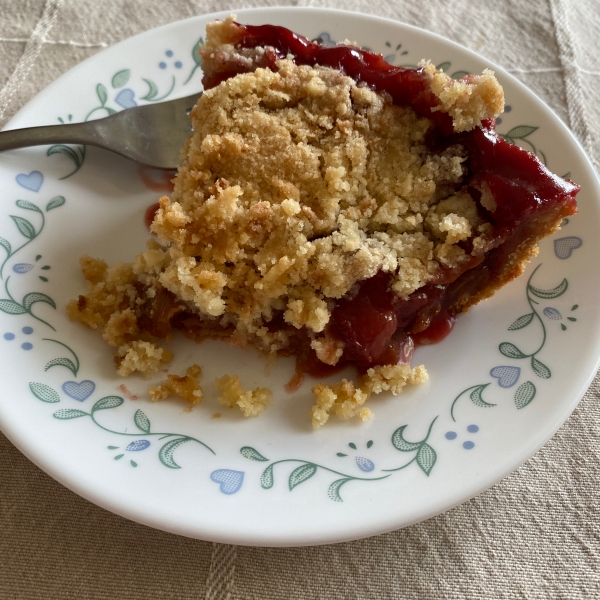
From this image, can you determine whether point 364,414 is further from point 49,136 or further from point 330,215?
point 49,136

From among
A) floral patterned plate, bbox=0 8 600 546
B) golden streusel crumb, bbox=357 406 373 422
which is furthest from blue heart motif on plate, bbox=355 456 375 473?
golden streusel crumb, bbox=357 406 373 422

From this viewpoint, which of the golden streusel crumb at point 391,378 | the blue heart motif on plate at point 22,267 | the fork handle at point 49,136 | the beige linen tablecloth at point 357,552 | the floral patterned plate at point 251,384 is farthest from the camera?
the fork handle at point 49,136

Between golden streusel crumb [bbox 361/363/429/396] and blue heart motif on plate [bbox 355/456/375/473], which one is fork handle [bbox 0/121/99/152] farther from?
blue heart motif on plate [bbox 355/456/375/473]

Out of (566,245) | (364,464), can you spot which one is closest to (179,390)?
(364,464)

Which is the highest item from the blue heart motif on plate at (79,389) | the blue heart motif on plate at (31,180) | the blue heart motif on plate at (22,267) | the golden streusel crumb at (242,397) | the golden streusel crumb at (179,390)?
the golden streusel crumb at (242,397)

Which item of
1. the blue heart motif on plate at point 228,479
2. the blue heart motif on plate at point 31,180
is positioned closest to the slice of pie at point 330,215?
the blue heart motif on plate at point 228,479

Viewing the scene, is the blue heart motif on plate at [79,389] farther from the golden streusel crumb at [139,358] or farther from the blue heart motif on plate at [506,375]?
the blue heart motif on plate at [506,375]

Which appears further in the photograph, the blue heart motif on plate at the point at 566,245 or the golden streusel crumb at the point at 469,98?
the blue heart motif on plate at the point at 566,245
